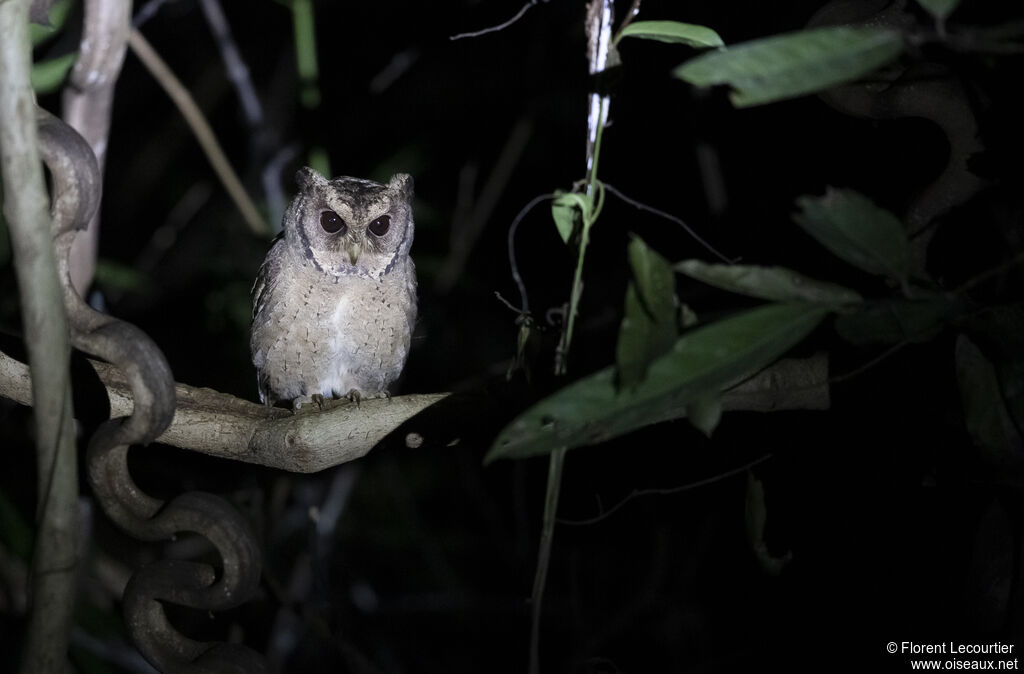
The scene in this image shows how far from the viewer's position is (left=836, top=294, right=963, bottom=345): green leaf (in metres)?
0.76

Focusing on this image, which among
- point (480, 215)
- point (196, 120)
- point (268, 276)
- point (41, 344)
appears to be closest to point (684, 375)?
point (41, 344)

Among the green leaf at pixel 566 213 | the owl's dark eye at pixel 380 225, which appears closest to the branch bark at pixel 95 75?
the owl's dark eye at pixel 380 225

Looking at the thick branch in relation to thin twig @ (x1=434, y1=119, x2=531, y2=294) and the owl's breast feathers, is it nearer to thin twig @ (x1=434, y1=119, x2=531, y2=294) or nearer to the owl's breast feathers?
the owl's breast feathers

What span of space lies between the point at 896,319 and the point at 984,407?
181 mm

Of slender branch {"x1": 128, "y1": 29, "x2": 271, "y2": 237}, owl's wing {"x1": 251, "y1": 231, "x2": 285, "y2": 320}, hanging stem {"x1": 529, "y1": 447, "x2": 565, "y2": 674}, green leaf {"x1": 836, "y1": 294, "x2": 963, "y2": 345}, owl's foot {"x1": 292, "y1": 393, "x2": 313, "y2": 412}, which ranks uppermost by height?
slender branch {"x1": 128, "y1": 29, "x2": 271, "y2": 237}

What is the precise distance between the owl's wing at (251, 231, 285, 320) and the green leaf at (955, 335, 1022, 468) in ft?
6.28

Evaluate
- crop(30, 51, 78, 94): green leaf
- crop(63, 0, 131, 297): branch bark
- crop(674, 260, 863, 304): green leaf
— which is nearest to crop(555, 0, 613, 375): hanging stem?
crop(674, 260, 863, 304): green leaf

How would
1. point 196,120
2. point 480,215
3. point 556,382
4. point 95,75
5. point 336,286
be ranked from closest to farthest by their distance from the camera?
point 556,382, point 95,75, point 336,286, point 196,120, point 480,215

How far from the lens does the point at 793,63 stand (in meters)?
0.64

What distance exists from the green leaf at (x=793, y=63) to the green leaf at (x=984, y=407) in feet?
1.17

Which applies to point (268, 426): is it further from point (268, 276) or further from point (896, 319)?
point (268, 276)

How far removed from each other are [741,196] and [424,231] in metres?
1.37

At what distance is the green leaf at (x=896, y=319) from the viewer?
760 millimetres

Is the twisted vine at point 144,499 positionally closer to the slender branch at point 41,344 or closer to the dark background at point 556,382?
the slender branch at point 41,344
